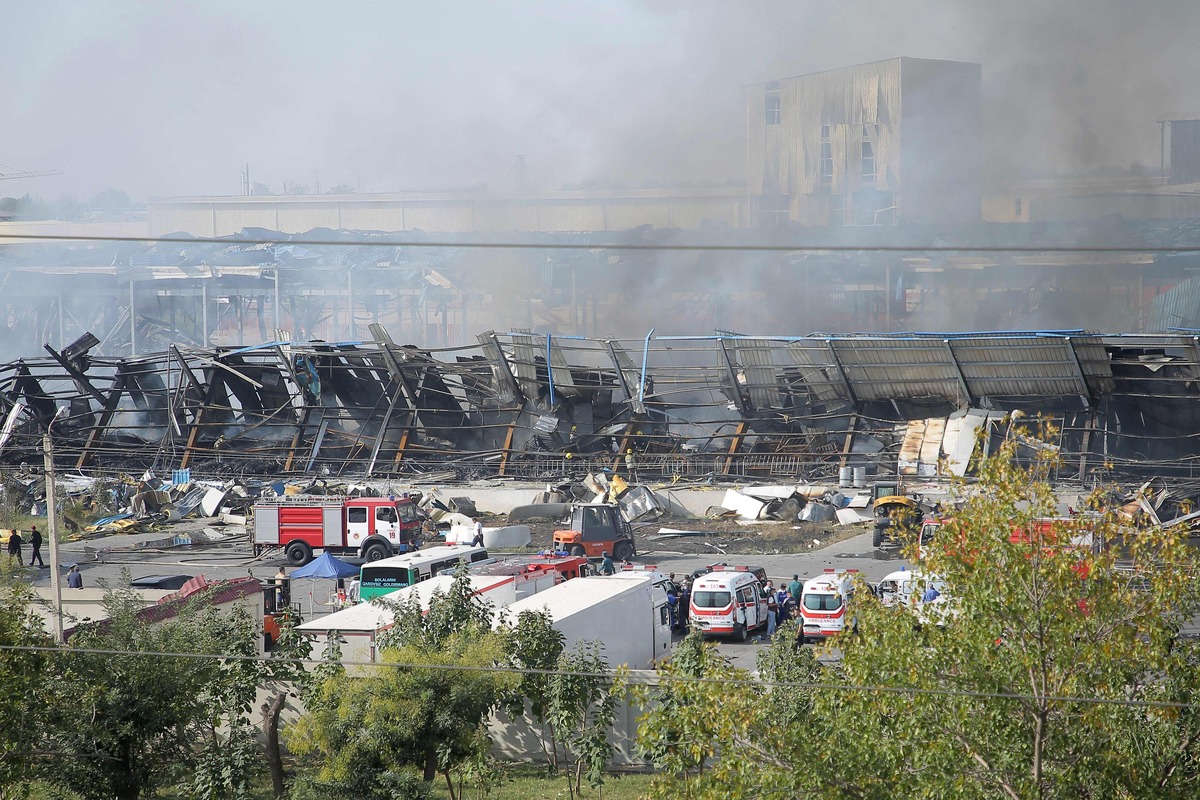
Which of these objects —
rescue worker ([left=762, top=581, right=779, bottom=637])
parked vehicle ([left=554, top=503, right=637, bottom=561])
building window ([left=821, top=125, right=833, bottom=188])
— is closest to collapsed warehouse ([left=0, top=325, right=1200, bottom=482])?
parked vehicle ([left=554, top=503, right=637, bottom=561])

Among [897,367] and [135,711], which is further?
[897,367]

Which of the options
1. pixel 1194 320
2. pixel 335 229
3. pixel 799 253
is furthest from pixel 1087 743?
pixel 335 229

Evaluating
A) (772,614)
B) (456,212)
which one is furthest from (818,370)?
(456,212)

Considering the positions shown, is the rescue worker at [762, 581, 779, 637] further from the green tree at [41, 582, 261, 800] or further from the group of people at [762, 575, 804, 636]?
the green tree at [41, 582, 261, 800]

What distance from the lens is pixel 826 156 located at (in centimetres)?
4344

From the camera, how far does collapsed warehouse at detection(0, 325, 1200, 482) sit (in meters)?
22.5

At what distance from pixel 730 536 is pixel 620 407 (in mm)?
7016

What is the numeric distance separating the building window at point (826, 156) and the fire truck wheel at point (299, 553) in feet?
99.3

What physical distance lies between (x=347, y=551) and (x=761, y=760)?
13.3m

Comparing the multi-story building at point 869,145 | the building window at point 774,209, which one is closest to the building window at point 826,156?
the multi-story building at point 869,145

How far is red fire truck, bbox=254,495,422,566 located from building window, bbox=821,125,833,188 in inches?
1155

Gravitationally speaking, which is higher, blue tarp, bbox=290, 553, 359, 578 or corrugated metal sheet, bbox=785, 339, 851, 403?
corrugated metal sheet, bbox=785, 339, 851, 403

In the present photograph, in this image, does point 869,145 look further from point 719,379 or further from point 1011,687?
point 1011,687

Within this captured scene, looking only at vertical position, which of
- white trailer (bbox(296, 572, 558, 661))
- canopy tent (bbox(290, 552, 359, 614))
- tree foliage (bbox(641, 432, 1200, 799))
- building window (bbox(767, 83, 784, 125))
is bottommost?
canopy tent (bbox(290, 552, 359, 614))
